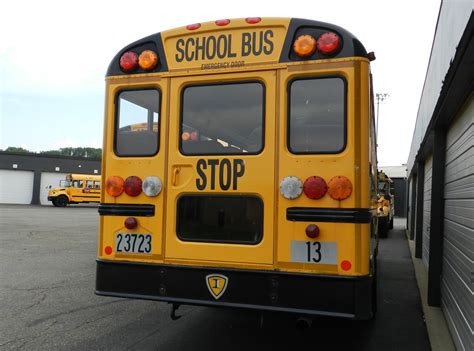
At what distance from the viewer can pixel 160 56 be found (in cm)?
412

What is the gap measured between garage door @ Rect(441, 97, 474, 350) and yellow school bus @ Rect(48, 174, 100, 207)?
33.7m

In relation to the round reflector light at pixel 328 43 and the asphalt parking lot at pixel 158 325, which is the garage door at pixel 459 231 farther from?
the round reflector light at pixel 328 43

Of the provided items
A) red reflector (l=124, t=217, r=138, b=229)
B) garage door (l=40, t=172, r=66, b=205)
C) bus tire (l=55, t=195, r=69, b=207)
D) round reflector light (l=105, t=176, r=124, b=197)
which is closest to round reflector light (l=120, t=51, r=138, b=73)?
round reflector light (l=105, t=176, r=124, b=197)

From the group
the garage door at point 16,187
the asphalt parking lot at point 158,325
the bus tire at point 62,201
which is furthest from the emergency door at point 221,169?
the garage door at point 16,187

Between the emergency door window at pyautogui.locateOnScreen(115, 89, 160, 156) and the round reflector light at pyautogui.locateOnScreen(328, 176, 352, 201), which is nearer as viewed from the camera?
the round reflector light at pyautogui.locateOnScreen(328, 176, 352, 201)

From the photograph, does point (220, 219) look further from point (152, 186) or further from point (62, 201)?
point (62, 201)

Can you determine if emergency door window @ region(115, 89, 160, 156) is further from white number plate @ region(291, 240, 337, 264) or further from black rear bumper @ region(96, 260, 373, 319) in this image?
white number plate @ region(291, 240, 337, 264)

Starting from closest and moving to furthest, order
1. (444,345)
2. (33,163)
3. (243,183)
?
(243,183), (444,345), (33,163)

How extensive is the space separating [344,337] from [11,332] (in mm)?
3483

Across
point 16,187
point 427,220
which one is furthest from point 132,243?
point 16,187

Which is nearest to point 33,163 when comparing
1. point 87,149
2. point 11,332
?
point 11,332

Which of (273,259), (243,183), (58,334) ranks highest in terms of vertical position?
(243,183)

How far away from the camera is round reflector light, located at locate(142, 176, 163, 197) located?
157 inches

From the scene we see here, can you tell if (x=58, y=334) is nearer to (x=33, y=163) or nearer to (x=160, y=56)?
(x=160, y=56)
